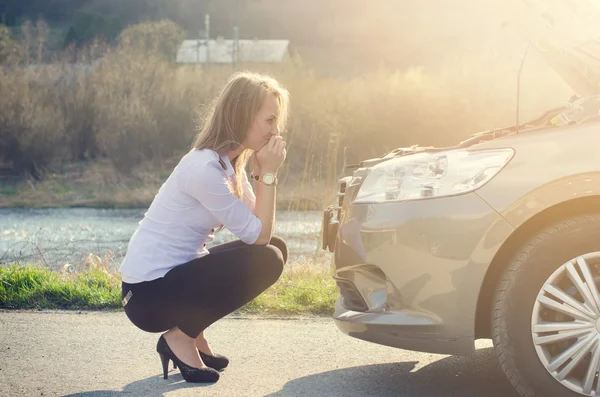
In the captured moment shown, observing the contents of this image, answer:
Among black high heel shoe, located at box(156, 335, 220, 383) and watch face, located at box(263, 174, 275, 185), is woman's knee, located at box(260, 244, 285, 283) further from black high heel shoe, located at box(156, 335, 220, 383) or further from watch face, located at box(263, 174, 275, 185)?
black high heel shoe, located at box(156, 335, 220, 383)

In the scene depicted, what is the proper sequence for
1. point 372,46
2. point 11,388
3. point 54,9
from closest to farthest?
point 11,388 → point 372,46 → point 54,9

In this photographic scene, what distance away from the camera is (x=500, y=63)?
84.0ft

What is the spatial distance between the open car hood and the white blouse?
1703mm

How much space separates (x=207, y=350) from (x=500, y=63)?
75.0 ft

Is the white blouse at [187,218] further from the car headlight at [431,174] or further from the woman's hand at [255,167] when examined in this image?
the car headlight at [431,174]

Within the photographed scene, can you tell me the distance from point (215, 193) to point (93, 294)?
2477 millimetres

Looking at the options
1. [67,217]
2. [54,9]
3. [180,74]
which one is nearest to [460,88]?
[180,74]

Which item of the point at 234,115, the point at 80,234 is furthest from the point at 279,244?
the point at 80,234

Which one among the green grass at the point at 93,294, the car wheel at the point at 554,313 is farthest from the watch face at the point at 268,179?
the green grass at the point at 93,294

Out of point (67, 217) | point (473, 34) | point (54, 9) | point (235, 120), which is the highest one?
point (54, 9)

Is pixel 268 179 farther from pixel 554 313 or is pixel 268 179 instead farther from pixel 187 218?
pixel 554 313

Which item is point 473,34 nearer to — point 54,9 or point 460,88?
point 460,88

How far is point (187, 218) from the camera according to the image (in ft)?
13.1

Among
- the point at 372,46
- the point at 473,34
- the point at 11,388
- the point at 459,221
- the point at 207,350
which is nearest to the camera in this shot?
the point at 459,221
